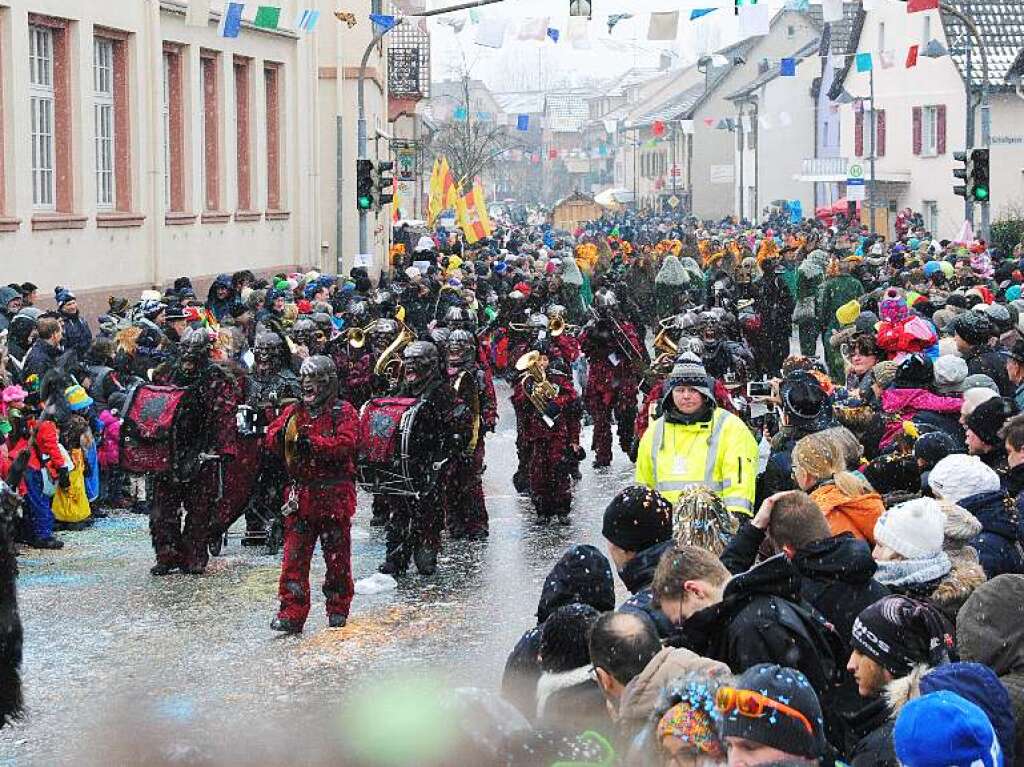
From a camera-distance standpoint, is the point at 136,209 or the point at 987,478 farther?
the point at 136,209

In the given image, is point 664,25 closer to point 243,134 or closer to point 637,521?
point 243,134

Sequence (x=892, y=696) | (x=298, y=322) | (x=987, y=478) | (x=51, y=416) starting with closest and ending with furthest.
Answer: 1. (x=892, y=696)
2. (x=987, y=478)
3. (x=51, y=416)
4. (x=298, y=322)

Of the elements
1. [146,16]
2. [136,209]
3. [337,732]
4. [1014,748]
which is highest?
[146,16]

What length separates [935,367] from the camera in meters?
11.1

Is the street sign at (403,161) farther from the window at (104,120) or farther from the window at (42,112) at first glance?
the window at (42,112)

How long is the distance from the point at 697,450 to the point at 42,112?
16353 millimetres

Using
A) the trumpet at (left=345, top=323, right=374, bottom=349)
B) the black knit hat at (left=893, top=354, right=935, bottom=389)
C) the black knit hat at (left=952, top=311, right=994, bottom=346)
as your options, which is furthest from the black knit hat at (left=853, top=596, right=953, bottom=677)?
the trumpet at (left=345, top=323, right=374, bottom=349)

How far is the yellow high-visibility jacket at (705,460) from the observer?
30.1 feet

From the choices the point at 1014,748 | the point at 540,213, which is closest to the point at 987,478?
the point at 1014,748

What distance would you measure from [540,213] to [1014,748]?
10091cm

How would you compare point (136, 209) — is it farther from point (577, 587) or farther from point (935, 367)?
point (577, 587)

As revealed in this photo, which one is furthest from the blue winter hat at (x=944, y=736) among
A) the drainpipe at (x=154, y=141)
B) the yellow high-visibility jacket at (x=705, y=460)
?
the drainpipe at (x=154, y=141)

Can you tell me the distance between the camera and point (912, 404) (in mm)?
10938

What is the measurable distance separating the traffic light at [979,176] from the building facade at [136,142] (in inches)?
442
